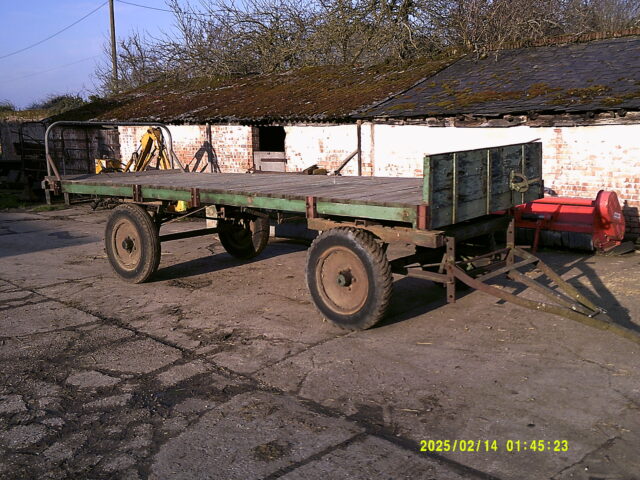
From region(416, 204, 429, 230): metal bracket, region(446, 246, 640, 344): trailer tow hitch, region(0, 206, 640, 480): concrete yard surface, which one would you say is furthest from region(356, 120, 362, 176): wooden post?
region(416, 204, 429, 230): metal bracket

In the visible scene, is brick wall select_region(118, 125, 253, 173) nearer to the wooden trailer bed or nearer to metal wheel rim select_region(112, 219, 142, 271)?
the wooden trailer bed

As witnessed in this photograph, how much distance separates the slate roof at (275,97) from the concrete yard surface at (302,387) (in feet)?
22.6

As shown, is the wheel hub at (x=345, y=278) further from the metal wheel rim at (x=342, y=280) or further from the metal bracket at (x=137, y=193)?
the metal bracket at (x=137, y=193)

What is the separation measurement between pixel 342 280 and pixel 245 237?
368cm

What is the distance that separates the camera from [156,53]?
26.8 meters

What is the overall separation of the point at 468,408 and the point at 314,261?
84.8 inches

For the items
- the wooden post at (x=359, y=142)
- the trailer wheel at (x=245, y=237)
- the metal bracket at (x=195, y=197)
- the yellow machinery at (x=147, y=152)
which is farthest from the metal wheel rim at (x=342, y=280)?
the yellow machinery at (x=147, y=152)

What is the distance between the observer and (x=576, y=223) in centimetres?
890

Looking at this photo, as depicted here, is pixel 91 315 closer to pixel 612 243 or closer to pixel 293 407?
pixel 293 407

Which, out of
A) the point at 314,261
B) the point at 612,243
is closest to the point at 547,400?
the point at 314,261

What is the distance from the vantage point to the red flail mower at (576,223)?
28.6 feet

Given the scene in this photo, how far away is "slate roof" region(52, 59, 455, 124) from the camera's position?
1337cm

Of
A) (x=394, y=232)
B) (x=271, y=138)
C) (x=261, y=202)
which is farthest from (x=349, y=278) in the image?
(x=271, y=138)

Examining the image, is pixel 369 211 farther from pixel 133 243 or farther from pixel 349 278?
pixel 133 243
